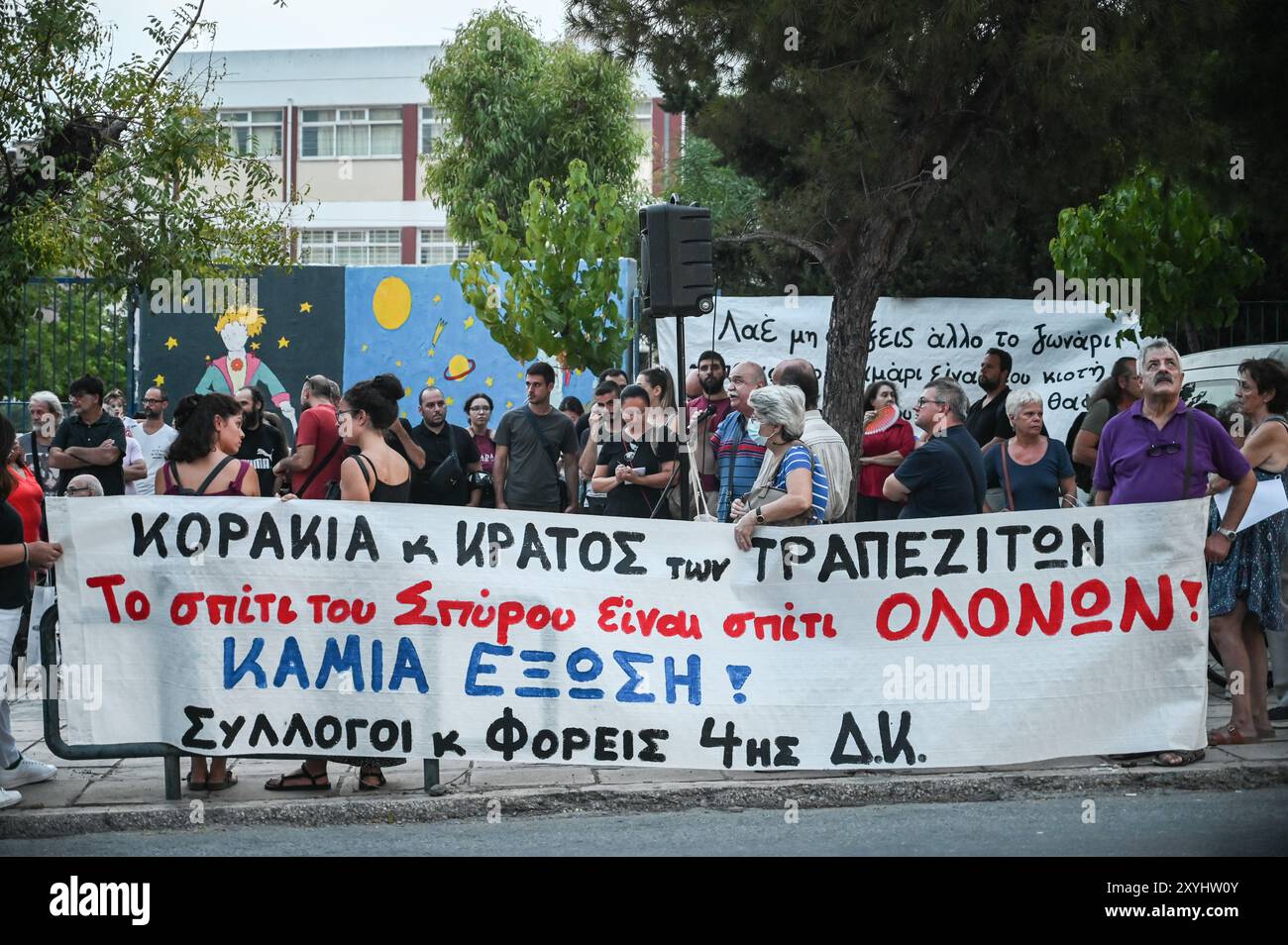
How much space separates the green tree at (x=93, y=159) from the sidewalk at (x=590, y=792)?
6162mm

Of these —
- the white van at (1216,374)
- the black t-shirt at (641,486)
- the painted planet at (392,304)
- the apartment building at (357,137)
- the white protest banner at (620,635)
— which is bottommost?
the white protest banner at (620,635)

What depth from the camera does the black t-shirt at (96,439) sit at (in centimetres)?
1123

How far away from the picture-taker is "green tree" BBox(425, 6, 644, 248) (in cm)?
3766

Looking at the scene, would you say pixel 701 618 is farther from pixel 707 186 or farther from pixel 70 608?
pixel 707 186

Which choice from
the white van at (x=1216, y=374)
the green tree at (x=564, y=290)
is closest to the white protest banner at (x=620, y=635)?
the white van at (x=1216, y=374)

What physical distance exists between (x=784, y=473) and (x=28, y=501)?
12.1ft

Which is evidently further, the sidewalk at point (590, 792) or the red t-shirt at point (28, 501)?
the red t-shirt at point (28, 501)

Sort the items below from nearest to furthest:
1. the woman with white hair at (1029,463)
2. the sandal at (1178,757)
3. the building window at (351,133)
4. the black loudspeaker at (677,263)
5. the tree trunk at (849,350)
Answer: the sandal at (1178,757) < the woman with white hair at (1029,463) < the black loudspeaker at (677,263) < the tree trunk at (849,350) < the building window at (351,133)

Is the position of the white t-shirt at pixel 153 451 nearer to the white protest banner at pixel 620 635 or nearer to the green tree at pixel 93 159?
the green tree at pixel 93 159

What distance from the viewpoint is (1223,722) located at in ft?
26.5

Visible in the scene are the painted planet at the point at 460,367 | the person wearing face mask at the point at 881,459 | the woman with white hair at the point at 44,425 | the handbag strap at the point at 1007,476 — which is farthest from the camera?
the painted planet at the point at 460,367

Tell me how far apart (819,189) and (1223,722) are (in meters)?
7.42

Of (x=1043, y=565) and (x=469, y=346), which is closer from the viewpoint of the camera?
(x=1043, y=565)
